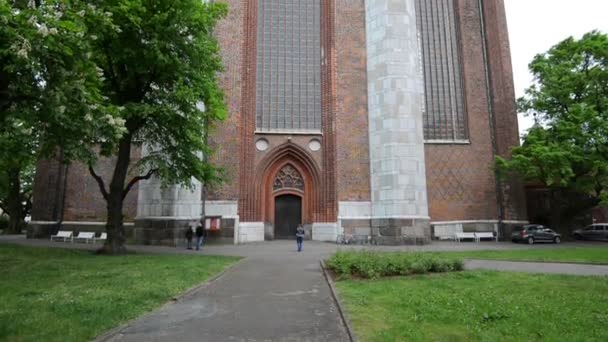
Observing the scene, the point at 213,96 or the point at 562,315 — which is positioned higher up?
the point at 213,96

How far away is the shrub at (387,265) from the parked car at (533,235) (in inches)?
574

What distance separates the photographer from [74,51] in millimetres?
7891

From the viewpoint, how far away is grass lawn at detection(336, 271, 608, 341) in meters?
4.75

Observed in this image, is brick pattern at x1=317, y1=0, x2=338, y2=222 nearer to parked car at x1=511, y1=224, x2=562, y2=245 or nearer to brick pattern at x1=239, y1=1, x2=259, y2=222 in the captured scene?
brick pattern at x1=239, y1=1, x2=259, y2=222

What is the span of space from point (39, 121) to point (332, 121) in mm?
15740

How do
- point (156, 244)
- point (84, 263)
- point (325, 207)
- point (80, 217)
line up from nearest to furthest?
point (84, 263), point (156, 244), point (325, 207), point (80, 217)

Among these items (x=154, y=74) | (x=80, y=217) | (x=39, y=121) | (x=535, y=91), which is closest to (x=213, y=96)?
(x=154, y=74)

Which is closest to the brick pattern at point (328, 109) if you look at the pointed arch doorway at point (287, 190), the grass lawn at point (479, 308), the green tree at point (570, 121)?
the pointed arch doorway at point (287, 190)

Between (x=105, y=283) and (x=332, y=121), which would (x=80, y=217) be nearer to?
(x=332, y=121)

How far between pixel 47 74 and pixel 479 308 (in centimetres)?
918

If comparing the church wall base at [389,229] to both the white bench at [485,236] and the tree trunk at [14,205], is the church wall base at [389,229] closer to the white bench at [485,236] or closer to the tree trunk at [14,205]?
the white bench at [485,236]

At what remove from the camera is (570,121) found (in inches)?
853

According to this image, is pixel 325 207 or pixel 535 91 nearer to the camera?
pixel 325 207

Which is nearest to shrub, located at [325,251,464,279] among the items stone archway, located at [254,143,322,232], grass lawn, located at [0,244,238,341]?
grass lawn, located at [0,244,238,341]
